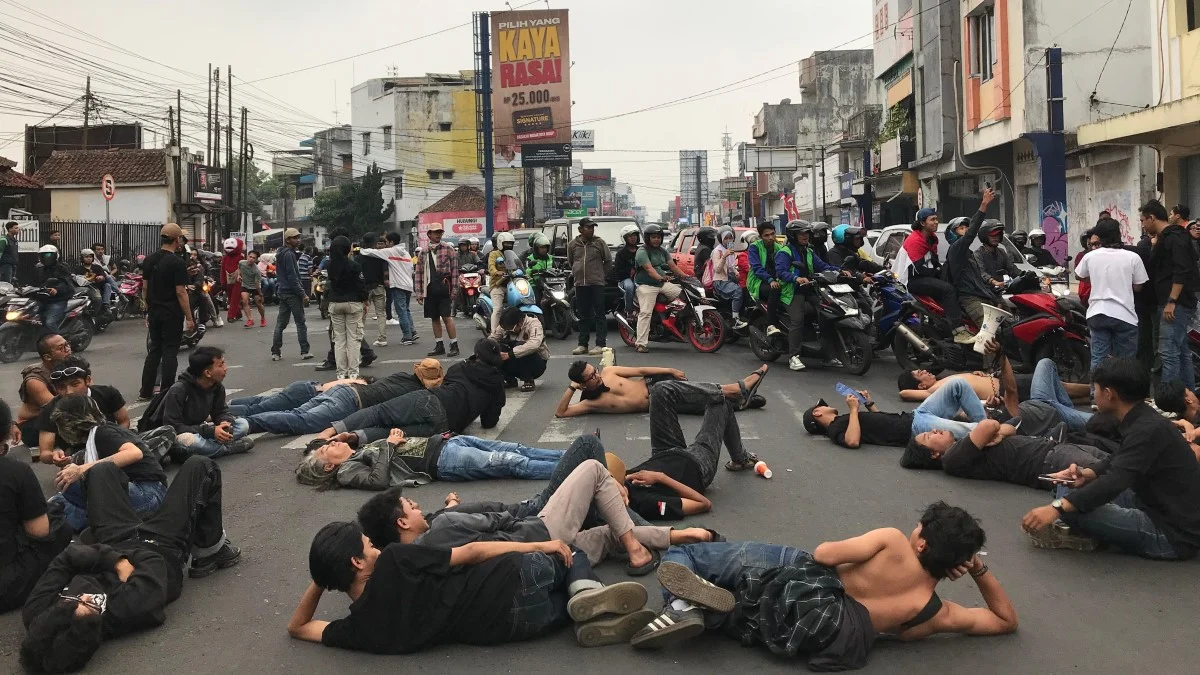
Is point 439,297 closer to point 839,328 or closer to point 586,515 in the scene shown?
point 839,328

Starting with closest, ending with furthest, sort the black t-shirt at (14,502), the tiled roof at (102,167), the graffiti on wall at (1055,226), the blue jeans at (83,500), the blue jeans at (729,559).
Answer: the blue jeans at (729,559) → the black t-shirt at (14,502) → the blue jeans at (83,500) → the graffiti on wall at (1055,226) → the tiled roof at (102,167)

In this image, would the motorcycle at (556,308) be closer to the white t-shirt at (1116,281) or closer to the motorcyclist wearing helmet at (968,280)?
the motorcyclist wearing helmet at (968,280)

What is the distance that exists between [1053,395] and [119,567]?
6319 millimetres

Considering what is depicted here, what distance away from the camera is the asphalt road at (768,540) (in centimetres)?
436

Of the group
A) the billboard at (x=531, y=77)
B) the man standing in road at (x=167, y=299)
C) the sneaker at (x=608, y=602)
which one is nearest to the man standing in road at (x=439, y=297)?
the man standing in road at (x=167, y=299)

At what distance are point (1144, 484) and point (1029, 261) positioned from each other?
11.2 metres

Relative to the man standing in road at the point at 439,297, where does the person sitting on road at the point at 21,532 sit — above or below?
below

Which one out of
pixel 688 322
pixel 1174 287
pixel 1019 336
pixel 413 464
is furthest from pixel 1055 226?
pixel 413 464

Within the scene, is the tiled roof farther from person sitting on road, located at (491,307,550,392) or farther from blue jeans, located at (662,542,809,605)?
blue jeans, located at (662,542,809,605)

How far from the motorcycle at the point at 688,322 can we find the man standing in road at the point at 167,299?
21.1 ft

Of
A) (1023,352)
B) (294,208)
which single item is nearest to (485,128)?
(1023,352)

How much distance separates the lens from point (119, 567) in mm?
4770

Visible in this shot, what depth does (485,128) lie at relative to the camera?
1623 inches

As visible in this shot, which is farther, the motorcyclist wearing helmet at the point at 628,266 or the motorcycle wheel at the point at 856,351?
the motorcyclist wearing helmet at the point at 628,266
